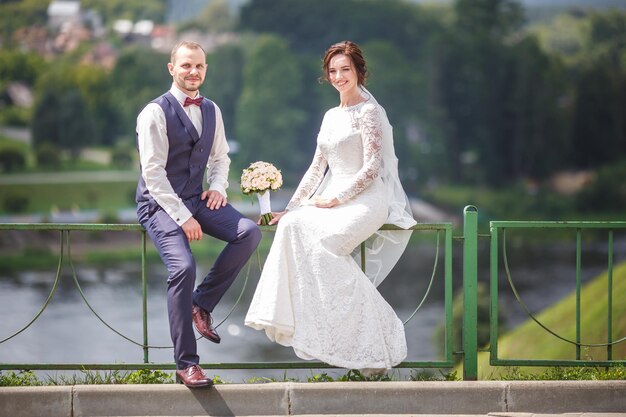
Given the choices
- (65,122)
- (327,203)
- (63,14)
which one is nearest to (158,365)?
(327,203)

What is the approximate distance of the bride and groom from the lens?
16.3 feet

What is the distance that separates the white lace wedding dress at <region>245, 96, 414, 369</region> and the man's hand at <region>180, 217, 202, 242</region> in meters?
0.40

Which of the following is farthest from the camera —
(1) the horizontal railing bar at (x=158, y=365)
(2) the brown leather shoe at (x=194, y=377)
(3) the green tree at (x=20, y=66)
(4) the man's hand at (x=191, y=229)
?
(3) the green tree at (x=20, y=66)

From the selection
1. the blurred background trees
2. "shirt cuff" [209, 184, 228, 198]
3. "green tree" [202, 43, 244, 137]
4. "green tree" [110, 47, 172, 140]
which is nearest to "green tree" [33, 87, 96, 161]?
the blurred background trees

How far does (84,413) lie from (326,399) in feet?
4.05

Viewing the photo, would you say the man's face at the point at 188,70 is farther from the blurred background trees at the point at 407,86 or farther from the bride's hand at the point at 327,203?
the blurred background trees at the point at 407,86

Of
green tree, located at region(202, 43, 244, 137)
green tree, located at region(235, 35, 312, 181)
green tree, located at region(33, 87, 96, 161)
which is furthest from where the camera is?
green tree, located at region(33, 87, 96, 161)

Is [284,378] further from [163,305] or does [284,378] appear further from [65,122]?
[65,122]

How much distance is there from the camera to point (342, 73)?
5316 mm

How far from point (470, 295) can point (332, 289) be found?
816 mm

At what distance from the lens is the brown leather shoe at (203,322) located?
5148 mm

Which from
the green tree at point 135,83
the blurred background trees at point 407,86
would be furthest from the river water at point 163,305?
the green tree at point 135,83

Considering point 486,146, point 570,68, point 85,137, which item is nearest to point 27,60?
point 85,137

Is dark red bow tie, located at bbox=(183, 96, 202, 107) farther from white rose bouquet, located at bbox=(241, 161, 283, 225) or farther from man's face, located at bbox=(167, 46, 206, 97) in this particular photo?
white rose bouquet, located at bbox=(241, 161, 283, 225)
